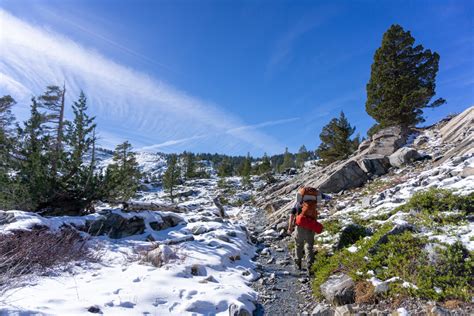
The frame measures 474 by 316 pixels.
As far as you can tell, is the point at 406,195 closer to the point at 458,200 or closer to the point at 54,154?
the point at 458,200

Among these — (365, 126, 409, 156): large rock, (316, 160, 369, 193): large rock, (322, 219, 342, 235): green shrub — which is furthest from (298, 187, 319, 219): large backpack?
(365, 126, 409, 156): large rock

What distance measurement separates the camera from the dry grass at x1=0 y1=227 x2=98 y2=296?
16.9 feet

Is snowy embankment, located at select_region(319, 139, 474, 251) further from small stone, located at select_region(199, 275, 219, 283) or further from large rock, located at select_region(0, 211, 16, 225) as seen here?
large rock, located at select_region(0, 211, 16, 225)

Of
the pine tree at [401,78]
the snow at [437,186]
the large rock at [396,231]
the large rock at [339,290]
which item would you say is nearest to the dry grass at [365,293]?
the large rock at [339,290]

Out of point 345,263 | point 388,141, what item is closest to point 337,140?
point 388,141

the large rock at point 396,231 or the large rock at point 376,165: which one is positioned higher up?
the large rock at point 376,165

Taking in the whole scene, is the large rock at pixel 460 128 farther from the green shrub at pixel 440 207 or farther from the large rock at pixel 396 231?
the large rock at pixel 396 231

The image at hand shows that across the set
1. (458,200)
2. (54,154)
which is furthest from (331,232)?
(54,154)

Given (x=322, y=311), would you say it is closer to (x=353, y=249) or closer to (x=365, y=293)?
(x=365, y=293)

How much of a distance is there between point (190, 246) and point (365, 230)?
584 centimetres

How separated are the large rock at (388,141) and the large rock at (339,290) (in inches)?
674

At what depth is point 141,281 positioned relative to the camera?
5262 mm

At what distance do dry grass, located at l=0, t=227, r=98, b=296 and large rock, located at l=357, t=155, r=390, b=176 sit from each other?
1661cm

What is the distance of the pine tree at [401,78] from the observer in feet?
65.4
